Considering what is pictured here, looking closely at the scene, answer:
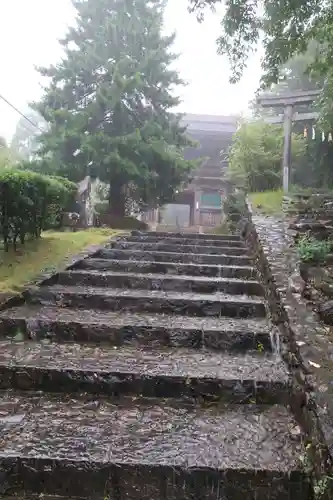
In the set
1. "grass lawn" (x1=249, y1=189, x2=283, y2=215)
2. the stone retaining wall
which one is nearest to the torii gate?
"grass lawn" (x1=249, y1=189, x2=283, y2=215)

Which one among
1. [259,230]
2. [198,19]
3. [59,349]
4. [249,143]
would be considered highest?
[198,19]

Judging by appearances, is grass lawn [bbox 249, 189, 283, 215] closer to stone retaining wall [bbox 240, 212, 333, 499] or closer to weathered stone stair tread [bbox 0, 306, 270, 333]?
stone retaining wall [bbox 240, 212, 333, 499]

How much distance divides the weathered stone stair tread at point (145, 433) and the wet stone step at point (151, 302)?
150cm

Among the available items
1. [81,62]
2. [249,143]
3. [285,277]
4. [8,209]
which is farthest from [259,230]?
[81,62]

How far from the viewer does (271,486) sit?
2.12m

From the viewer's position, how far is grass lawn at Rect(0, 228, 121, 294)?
14.9 ft

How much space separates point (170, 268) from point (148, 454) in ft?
11.5

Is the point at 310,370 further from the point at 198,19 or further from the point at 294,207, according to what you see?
the point at 294,207

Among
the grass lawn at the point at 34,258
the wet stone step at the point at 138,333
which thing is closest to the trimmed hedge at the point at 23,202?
the grass lawn at the point at 34,258

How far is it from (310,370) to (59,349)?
6.47 ft

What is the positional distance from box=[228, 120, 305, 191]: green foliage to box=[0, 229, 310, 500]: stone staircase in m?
7.15

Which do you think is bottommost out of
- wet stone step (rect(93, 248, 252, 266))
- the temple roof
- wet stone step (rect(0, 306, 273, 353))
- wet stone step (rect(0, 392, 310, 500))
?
wet stone step (rect(0, 392, 310, 500))

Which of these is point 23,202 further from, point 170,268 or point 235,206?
point 235,206

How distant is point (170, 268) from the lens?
18.4ft
